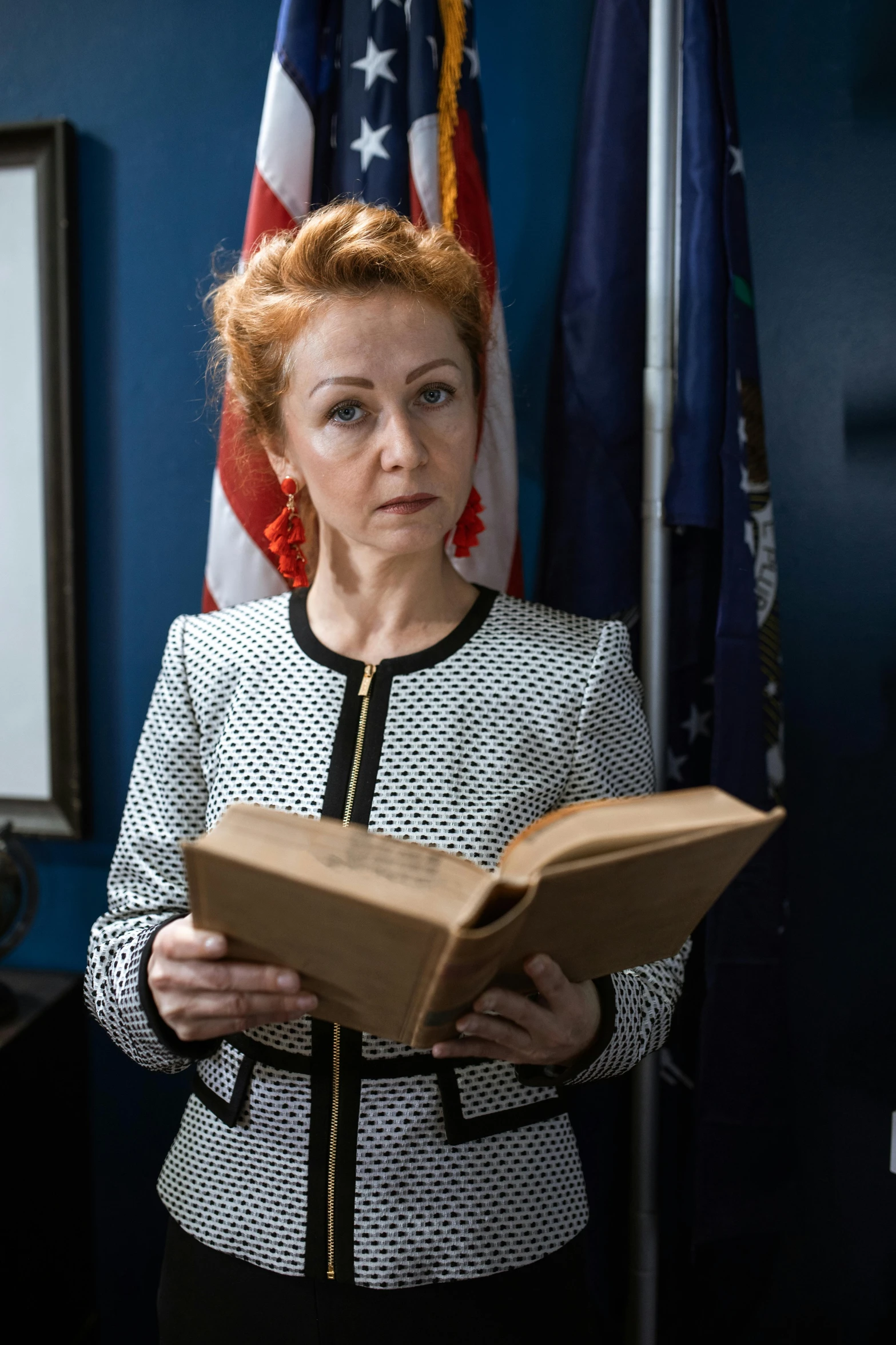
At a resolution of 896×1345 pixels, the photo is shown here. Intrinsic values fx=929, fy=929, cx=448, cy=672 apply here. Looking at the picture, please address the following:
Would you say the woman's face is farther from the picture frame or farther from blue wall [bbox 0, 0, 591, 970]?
the picture frame

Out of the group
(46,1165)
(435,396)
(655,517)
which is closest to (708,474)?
(655,517)

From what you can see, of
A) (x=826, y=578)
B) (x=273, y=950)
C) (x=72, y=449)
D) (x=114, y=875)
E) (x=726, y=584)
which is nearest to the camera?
(x=273, y=950)

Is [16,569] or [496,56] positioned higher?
[496,56]

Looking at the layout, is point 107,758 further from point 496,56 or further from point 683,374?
point 496,56

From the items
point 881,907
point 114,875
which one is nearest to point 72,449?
point 114,875

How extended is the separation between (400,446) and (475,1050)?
56 centimetres

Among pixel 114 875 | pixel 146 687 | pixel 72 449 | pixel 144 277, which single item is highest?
pixel 144 277

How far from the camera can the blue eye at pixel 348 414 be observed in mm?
961

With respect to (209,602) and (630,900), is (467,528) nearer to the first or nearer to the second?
(209,602)

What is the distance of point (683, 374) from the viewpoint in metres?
1.26

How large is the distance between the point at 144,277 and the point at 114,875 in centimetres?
103

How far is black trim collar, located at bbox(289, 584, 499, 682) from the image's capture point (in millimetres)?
988

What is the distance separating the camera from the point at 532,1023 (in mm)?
748

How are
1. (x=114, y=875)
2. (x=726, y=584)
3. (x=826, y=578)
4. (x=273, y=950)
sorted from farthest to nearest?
(x=826, y=578) → (x=726, y=584) → (x=114, y=875) → (x=273, y=950)
